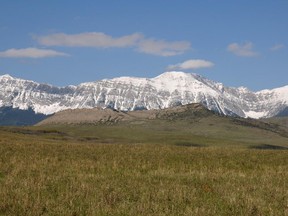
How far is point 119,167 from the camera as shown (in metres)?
Result: 27.5

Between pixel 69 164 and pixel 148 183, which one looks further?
pixel 69 164

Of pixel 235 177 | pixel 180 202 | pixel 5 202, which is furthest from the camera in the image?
pixel 235 177

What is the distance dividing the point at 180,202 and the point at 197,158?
18366mm

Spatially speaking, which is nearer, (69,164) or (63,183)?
(63,183)

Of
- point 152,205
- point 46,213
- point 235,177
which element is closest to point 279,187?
point 235,177

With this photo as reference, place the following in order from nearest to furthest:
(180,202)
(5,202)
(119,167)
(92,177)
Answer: (5,202) < (180,202) < (92,177) < (119,167)

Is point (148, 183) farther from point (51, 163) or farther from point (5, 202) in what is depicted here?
point (51, 163)

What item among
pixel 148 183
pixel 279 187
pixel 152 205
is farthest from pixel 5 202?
pixel 279 187

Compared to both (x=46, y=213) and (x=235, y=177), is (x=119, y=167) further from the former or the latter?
(x=46, y=213)

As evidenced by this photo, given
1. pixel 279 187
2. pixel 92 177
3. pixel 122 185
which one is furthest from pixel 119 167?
pixel 279 187

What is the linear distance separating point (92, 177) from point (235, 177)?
724cm

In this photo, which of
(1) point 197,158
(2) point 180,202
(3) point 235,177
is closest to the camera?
(2) point 180,202

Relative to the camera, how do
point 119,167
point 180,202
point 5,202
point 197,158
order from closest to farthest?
point 5,202 → point 180,202 → point 119,167 → point 197,158

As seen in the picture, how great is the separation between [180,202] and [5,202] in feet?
18.9
